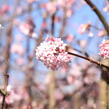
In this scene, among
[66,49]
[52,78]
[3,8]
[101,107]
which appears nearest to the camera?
[66,49]

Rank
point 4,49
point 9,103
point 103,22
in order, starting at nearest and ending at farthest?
point 103,22 → point 9,103 → point 4,49

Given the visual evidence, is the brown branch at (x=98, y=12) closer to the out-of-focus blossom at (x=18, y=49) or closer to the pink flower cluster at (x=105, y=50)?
the pink flower cluster at (x=105, y=50)

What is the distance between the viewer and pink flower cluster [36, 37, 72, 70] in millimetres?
2367

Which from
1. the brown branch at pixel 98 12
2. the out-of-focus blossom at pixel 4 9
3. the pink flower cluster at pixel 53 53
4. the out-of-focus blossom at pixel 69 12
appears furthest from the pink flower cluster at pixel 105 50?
the out-of-focus blossom at pixel 4 9

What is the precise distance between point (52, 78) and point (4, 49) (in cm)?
251

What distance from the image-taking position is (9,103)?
154 inches

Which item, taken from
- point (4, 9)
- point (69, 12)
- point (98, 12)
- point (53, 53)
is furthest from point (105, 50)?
point (4, 9)

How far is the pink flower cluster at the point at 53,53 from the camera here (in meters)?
2.37

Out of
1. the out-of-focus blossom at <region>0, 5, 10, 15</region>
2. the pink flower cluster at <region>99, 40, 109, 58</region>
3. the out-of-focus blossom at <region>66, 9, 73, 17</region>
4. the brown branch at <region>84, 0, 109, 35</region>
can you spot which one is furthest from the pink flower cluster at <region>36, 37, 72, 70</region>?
the out-of-focus blossom at <region>0, 5, 10, 15</region>

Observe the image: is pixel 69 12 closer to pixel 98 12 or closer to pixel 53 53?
pixel 98 12

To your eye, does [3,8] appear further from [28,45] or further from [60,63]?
[60,63]

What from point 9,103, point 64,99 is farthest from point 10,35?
point 9,103

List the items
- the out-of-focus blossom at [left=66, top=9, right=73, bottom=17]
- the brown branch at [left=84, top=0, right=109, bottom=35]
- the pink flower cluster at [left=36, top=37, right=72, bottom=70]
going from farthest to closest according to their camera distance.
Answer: the out-of-focus blossom at [left=66, top=9, right=73, bottom=17]
the brown branch at [left=84, top=0, right=109, bottom=35]
the pink flower cluster at [left=36, top=37, right=72, bottom=70]

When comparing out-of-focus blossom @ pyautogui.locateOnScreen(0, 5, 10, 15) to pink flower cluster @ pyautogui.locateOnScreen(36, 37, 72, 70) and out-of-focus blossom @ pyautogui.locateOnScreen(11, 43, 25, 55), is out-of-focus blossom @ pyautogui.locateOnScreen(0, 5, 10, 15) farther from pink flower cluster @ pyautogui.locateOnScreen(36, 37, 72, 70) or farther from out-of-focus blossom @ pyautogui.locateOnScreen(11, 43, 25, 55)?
pink flower cluster @ pyautogui.locateOnScreen(36, 37, 72, 70)
